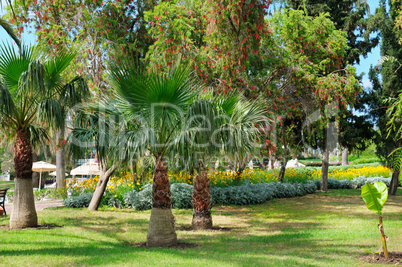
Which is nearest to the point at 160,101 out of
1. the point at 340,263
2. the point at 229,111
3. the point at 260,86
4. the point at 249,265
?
the point at 229,111

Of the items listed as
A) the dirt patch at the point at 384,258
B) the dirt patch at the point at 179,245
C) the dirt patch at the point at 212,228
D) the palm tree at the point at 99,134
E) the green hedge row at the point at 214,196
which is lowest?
the dirt patch at the point at 212,228

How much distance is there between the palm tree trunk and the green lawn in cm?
46

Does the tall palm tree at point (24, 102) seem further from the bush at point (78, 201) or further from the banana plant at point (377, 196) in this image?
the banana plant at point (377, 196)

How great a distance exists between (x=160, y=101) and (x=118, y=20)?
9.23m

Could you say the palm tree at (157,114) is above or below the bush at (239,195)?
above

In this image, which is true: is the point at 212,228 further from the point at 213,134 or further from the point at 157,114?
the point at 157,114

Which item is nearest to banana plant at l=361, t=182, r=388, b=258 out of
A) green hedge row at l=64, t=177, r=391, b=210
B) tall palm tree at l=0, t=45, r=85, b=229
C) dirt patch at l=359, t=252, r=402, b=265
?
dirt patch at l=359, t=252, r=402, b=265

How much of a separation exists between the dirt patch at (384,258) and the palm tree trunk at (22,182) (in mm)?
8171

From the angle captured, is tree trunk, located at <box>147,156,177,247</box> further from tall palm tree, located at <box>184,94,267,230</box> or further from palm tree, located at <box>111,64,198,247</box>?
tall palm tree, located at <box>184,94,267,230</box>

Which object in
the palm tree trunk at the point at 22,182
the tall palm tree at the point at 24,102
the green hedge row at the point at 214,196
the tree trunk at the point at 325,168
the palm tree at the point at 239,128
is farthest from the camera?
the tree trunk at the point at 325,168

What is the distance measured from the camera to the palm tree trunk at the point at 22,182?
979 centimetres

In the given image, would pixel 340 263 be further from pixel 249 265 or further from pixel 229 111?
pixel 229 111

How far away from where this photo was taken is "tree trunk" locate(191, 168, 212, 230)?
33.1 ft

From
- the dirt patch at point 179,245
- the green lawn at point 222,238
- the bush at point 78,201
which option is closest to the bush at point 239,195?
the green lawn at point 222,238
